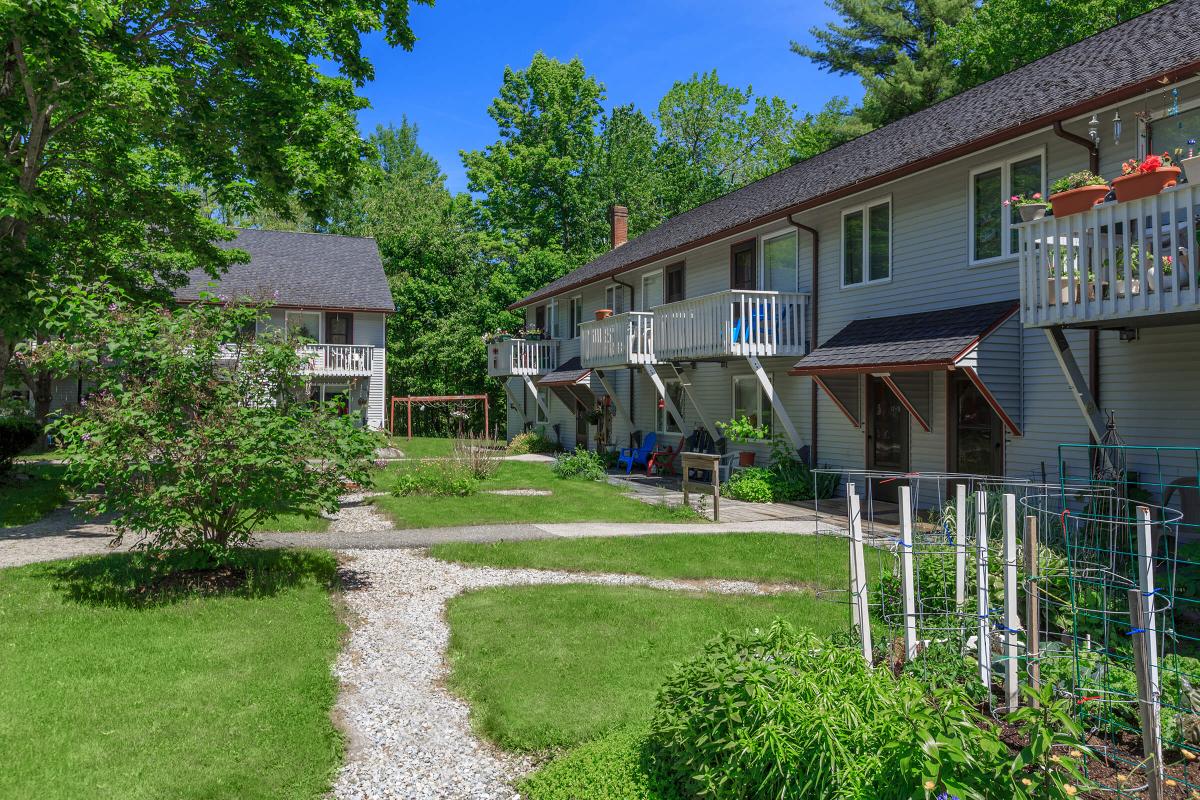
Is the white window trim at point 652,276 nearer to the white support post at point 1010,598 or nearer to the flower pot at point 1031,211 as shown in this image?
the flower pot at point 1031,211

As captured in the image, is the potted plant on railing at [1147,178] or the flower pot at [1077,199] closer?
the potted plant on railing at [1147,178]

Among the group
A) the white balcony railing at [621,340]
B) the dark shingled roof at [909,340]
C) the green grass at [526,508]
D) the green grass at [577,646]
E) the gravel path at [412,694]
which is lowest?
the gravel path at [412,694]

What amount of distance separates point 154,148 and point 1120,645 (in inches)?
735

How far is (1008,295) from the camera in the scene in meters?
11.4

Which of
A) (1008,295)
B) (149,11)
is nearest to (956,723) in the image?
(1008,295)

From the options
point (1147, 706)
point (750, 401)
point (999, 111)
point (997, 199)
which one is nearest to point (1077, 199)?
point (997, 199)

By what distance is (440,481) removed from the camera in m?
16.0

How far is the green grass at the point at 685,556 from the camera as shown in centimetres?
891

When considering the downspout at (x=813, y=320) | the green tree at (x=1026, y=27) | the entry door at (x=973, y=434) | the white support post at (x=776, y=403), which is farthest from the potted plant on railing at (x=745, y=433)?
the green tree at (x=1026, y=27)

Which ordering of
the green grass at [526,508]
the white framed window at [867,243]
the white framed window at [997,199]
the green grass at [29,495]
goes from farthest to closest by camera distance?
the white framed window at [867,243] < the green grass at [526,508] < the green grass at [29,495] < the white framed window at [997,199]

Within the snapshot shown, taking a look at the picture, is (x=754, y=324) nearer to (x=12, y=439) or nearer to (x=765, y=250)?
(x=765, y=250)

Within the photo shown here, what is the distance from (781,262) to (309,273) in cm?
2386

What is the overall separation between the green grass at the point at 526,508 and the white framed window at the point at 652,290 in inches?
271

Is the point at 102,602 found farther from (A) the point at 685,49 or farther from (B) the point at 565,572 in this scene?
(A) the point at 685,49
